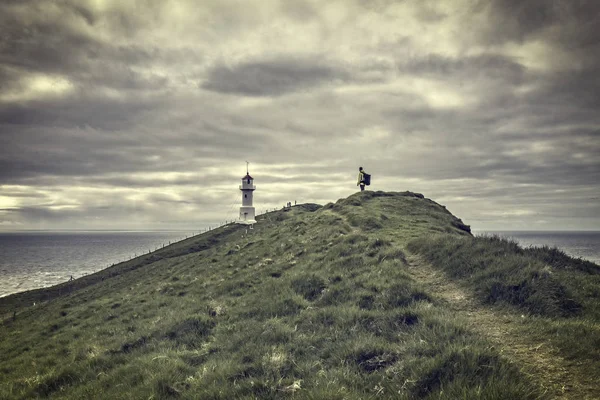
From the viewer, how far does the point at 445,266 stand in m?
16.6

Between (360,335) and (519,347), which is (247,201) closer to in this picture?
(360,335)

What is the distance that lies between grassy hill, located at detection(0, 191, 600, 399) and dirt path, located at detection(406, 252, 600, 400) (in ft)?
0.12

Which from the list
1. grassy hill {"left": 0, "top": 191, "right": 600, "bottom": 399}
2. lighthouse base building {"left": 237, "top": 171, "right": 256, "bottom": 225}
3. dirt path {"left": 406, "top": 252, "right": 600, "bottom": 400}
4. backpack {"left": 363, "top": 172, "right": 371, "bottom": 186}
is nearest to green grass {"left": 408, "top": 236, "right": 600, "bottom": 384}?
grassy hill {"left": 0, "top": 191, "right": 600, "bottom": 399}

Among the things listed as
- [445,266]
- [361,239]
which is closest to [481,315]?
[445,266]

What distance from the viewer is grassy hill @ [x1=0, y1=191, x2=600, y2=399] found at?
24.1ft

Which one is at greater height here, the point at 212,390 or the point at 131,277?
the point at 212,390

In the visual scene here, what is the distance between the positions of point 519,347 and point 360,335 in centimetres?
426

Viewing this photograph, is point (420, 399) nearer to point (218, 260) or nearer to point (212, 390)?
point (212, 390)

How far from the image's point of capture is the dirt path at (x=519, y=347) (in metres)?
6.53

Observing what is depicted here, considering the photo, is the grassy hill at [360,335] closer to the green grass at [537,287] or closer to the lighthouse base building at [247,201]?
the green grass at [537,287]

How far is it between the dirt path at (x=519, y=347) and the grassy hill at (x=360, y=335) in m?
0.04

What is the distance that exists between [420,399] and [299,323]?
22.2ft

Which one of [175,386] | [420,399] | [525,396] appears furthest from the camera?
[175,386]

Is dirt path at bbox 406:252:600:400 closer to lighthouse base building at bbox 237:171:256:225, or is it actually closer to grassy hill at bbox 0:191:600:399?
grassy hill at bbox 0:191:600:399
